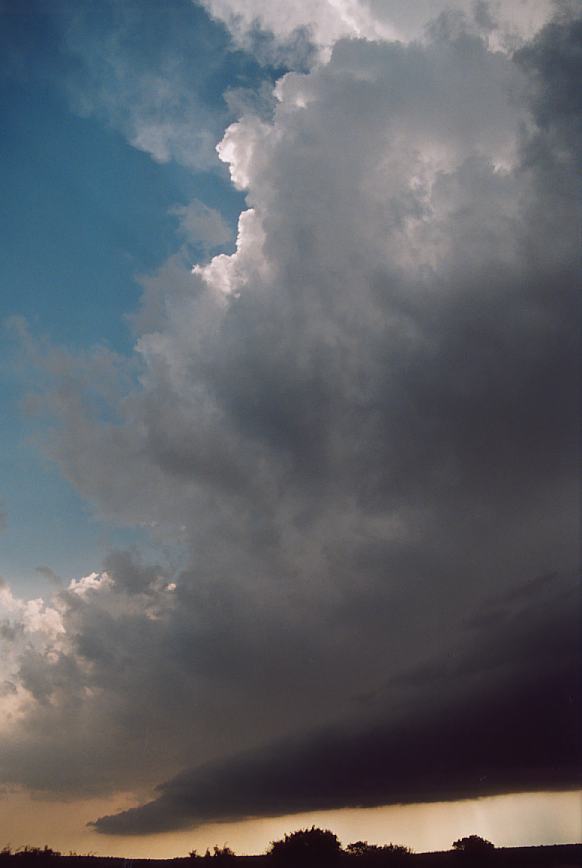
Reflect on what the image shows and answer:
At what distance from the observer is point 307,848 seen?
3772 inches

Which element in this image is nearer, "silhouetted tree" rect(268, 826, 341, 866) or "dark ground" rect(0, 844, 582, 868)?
"dark ground" rect(0, 844, 582, 868)

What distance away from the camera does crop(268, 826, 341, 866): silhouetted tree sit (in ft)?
308

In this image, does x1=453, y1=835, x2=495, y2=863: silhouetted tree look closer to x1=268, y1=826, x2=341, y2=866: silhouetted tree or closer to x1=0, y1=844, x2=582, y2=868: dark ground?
x1=0, y1=844, x2=582, y2=868: dark ground

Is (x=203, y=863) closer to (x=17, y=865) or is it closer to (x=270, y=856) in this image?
(x=270, y=856)

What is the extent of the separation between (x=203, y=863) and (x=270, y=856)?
1362cm

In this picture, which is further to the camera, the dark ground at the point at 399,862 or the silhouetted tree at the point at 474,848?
the silhouetted tree at the point at 474,848

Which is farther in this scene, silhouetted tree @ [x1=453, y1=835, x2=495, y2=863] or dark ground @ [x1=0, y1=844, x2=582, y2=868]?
silhouetted tree @ [x1=453, y1=835, x2=495, y2=863]

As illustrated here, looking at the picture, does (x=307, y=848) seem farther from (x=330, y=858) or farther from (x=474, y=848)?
(x=474, y=848)

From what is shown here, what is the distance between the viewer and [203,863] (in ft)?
283

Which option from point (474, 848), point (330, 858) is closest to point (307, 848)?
point (330, 858)

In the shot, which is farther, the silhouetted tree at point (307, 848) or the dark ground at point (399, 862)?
the silhouetted tree at point (307, 848)

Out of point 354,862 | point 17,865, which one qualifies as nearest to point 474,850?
point 354,862

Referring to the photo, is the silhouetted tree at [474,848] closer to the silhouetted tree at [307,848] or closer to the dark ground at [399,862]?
the dark ground at [399,862]

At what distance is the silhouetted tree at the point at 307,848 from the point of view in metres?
93.7
